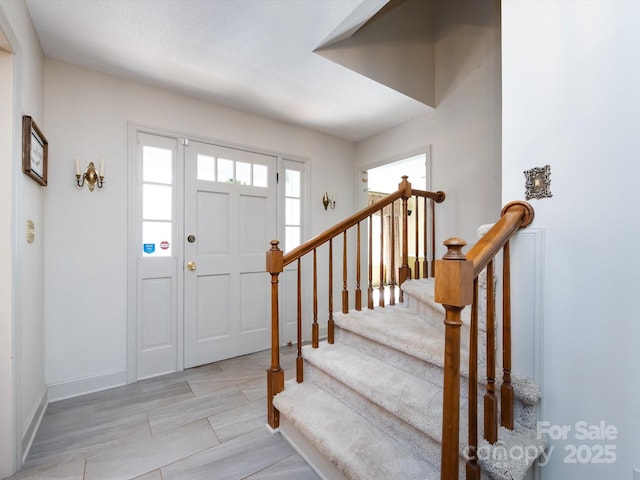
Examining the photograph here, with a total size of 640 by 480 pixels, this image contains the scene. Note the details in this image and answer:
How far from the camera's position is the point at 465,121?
2.65 metres

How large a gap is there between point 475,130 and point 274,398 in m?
2.63

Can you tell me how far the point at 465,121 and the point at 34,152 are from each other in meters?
3.18

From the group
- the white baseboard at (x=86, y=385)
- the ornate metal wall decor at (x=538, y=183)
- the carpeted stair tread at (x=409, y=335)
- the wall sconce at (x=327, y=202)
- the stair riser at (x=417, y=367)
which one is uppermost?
the wall sconce at (x=327, y=202)

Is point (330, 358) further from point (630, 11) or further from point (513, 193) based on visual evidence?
point (630, 11)

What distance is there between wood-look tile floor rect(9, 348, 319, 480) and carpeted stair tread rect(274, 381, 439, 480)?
23 cm

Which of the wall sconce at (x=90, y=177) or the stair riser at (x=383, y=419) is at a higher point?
the wall sconce at (x=90, y=177)

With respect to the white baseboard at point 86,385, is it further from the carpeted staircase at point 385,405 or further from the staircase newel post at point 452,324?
the staircase newel post at point 452,324

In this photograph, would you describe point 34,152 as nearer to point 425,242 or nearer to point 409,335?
point 409,335

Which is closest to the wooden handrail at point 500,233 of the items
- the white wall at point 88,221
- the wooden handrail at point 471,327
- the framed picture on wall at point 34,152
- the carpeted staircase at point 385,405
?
the wooden handrail at point 471,327

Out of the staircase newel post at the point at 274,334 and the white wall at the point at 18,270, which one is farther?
the staircase newel post at the point at 274,334

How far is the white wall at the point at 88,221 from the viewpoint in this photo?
7.00ft

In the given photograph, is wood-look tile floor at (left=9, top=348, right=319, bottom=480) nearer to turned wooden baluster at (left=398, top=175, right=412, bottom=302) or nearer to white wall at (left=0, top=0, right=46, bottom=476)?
white wall at (left=0, top=0, right=46, bottom=476)

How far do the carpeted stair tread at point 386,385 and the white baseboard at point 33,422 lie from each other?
1567 mm

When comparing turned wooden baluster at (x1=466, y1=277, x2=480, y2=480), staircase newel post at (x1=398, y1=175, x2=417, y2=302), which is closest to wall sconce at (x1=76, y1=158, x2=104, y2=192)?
staircase newel post at (x1=398, y1=175, x2=417, y2=302)
